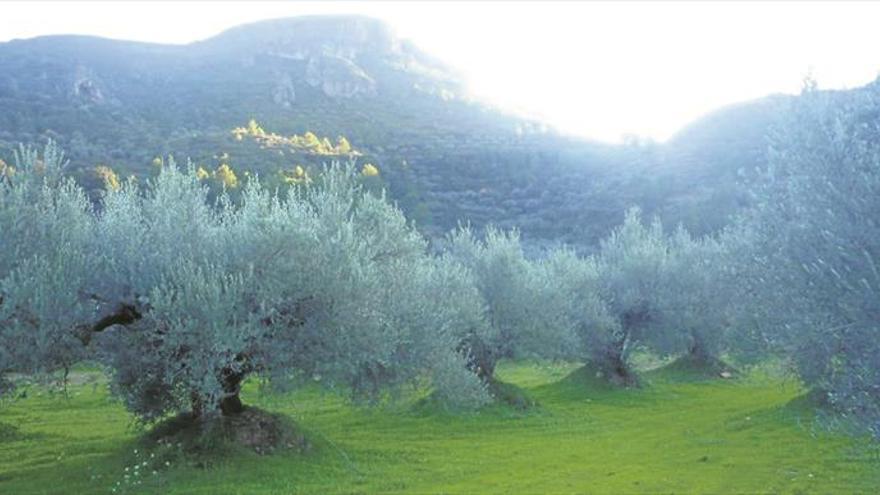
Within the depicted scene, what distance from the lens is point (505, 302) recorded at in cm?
3847

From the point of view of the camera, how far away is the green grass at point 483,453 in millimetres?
20781

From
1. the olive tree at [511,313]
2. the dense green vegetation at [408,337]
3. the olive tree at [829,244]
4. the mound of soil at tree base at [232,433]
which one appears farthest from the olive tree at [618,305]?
the olive tree at [829,244]

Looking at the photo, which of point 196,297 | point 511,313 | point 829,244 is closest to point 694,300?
point 511,313

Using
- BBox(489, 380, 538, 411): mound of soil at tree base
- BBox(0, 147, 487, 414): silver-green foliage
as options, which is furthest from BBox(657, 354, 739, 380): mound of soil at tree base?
BBox(0, 147, 487, 414): silver-green foliage

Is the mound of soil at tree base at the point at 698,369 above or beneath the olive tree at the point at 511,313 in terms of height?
beneath

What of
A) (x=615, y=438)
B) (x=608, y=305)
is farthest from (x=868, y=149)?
(x=608, y=305)

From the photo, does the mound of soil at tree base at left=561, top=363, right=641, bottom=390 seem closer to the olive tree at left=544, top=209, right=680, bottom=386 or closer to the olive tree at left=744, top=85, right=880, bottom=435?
the olive tree at left=544, top=209, right=680, bottom=386

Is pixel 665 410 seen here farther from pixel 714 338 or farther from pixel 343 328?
pixel 343 328

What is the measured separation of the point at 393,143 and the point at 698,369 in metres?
109

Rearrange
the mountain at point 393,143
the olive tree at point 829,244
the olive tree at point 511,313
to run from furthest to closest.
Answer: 1. the mountain at point 393,143
2. the olive tree at point 511,313
3. the olive tree at point 829,244

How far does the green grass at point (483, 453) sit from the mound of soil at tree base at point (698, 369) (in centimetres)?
1019

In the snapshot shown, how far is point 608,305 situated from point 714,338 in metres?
7.10

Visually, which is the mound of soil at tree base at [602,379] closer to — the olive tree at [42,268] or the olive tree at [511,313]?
the olive tree at [511,313]

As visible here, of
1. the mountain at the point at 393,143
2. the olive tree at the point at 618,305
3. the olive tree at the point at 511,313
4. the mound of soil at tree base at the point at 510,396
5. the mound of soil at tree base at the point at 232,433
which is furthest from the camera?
the mountain at the point at 393,143
